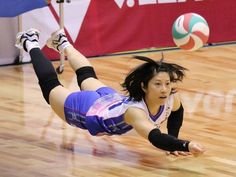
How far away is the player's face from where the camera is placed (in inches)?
165


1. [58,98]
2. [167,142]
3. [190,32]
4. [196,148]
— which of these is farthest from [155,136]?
[190,32]

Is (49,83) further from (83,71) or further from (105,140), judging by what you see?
(105,140)

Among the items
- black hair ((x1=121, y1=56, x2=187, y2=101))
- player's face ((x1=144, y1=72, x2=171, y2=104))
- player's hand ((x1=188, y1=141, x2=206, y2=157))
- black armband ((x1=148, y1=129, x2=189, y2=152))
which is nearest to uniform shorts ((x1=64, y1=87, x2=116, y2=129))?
black hair ((x1=121, y1=56, x2=187, y2=101))

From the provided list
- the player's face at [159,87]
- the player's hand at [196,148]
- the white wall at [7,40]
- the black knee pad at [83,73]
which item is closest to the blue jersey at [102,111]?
the player's face at [159,87]

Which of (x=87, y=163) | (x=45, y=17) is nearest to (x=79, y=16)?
(x=45, y=17)

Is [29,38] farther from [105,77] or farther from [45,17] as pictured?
[45,17]

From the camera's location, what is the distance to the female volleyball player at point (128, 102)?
162 inches

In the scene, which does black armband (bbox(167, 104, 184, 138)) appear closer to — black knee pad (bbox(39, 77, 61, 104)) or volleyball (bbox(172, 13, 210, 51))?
black knee pad (bbox(39, 77, 61, 104))

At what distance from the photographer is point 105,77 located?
709 cm

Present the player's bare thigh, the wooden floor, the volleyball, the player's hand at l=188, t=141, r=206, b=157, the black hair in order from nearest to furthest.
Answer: the player's hand at l=188, t=141, r=206, b=157 < the black hair < the wooden floor < the player's bare thigh < the volleyball

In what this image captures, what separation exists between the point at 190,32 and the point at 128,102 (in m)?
1.68

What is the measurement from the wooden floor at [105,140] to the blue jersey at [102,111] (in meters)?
0.21

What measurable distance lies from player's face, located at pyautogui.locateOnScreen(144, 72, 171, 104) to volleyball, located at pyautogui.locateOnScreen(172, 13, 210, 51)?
1680mm

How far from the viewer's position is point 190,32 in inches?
230
